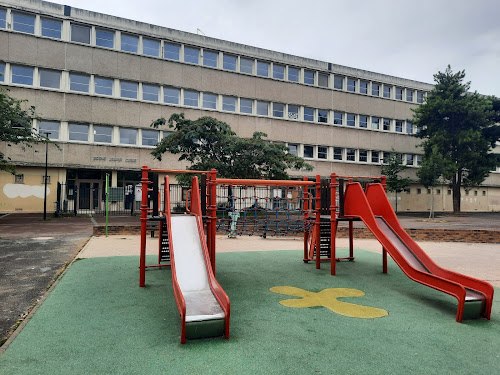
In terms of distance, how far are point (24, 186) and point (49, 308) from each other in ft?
78.9

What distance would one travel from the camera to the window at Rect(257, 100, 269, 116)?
3101 cm

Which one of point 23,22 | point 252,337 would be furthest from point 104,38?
point 252,337

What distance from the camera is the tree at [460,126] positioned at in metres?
31.0

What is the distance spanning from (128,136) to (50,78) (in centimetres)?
651

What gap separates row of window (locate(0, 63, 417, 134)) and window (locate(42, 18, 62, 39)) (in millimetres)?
2580

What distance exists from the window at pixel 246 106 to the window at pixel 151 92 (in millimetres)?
7035

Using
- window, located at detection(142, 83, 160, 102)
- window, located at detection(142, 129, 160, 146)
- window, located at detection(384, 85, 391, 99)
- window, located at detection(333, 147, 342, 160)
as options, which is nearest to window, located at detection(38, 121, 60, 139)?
window, located at detection(142, 129, 160, 146)

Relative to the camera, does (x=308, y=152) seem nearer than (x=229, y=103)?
No

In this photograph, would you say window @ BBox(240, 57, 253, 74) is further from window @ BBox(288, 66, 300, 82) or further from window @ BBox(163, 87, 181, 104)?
window @ BBox(163, 87, 181, 104)

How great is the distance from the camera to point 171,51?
28.4 m

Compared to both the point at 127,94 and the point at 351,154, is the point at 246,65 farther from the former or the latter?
the point at 351,154

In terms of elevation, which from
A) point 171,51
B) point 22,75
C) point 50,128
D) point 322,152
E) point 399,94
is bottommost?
point 322,152

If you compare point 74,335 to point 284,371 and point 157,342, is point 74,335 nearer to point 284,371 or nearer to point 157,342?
point 157,342

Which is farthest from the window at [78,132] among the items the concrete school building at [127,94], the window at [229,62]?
the window at [229,62]
